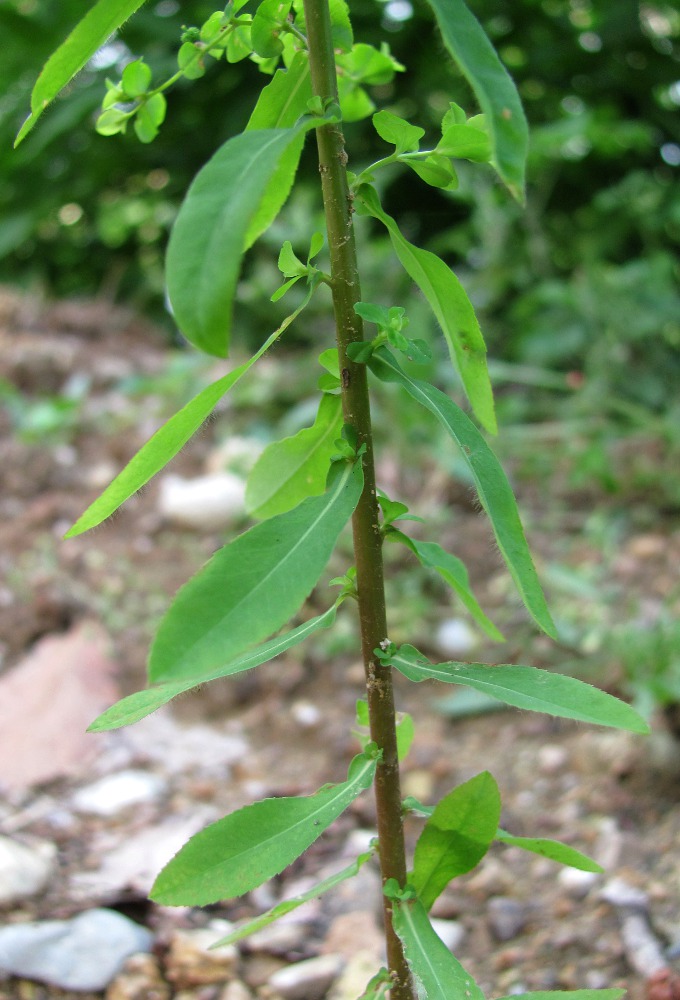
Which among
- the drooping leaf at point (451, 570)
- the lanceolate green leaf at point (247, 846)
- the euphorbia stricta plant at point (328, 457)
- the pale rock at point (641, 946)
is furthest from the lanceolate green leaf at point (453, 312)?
the pale rock at point (641, 946)

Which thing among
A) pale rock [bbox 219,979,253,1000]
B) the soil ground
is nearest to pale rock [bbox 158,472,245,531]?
the soil ground

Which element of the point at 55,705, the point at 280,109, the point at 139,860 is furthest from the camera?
the point at 55,705

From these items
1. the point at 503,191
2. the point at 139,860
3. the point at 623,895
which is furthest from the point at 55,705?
the point at 503,191

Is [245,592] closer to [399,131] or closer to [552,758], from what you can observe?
[399,131]

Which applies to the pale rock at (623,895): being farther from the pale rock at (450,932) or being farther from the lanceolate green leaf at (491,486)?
the lanceolate green leaf at (491,486)

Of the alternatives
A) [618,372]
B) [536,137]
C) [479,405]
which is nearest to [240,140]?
[479,405]

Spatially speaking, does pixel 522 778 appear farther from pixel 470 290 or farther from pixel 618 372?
pixel 470 290
